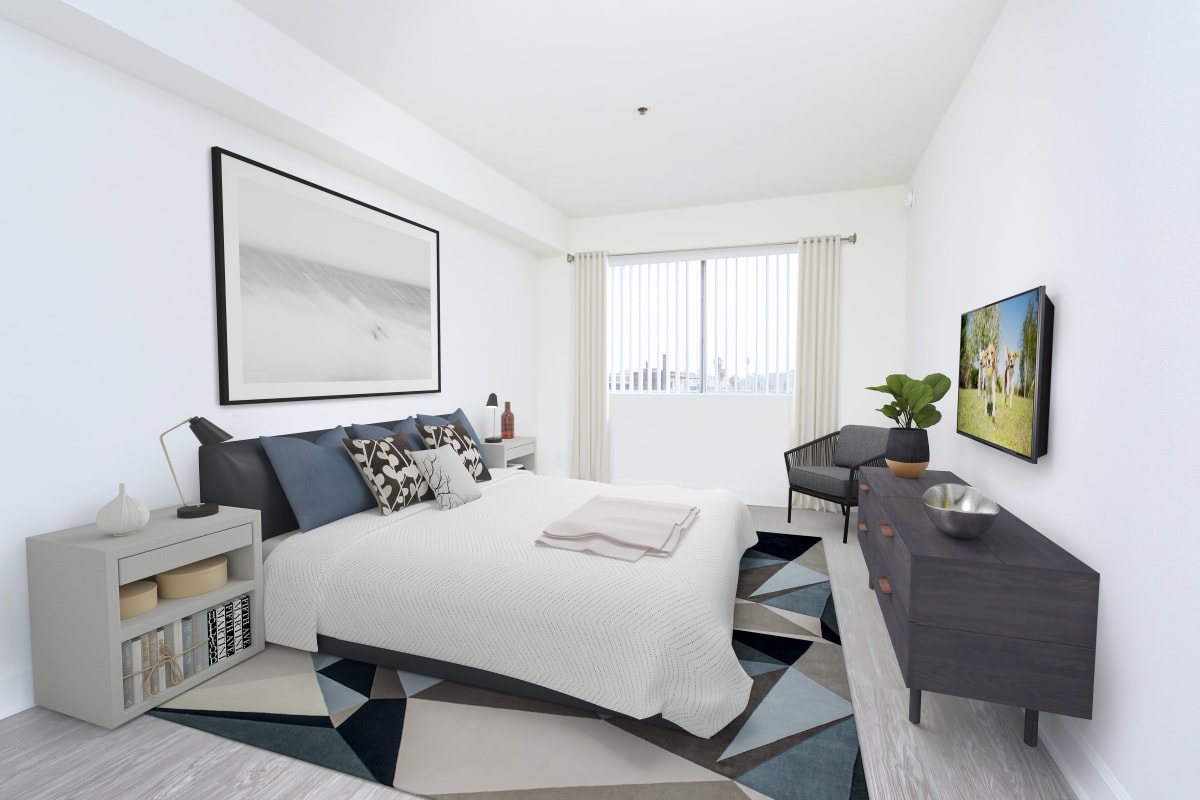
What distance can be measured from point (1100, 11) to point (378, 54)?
296 centimetres

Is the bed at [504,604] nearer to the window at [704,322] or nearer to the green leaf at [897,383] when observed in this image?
the green leaf at [897,383]

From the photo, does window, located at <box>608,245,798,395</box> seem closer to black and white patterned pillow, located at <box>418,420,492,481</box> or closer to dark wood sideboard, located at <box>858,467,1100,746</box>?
black and white patterned pillow, located at <box>418,420,492,481</box>

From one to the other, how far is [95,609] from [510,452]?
10.1 feet

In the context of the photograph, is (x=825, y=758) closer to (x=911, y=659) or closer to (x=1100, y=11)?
(x=911, y=659)

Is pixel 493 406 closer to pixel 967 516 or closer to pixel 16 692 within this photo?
pixel 16 692

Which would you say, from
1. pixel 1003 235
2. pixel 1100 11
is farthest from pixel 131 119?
pixel 1003 235

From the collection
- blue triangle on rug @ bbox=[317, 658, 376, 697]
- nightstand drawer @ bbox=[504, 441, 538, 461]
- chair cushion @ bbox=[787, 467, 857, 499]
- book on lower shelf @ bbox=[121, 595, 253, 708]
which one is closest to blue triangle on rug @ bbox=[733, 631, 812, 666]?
blue triangle on rug @ bbox=[317, 658, 376, 697]

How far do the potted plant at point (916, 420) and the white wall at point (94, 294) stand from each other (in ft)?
11.1

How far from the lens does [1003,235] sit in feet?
8.14

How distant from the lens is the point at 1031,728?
181 cm

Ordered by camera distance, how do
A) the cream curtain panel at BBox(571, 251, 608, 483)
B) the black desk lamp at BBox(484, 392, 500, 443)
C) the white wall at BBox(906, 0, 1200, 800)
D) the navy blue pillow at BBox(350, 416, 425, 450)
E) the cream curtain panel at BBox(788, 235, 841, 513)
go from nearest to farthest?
1. the white wall at BBox(906, 0, 1200, 800)
2. the navy blue pillow at BBox(350, 416, 425, 450)
3. the black desk lamp at BBox(484, 392, 500, 443)
4. the cream curtain panel at BBox(788, 235, 841, 513)
5. the cream curtain panel at BBox(571, 251, 608, 483)

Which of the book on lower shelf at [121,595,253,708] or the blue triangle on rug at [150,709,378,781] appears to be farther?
the book on lower shelf at [121,595,253,708]

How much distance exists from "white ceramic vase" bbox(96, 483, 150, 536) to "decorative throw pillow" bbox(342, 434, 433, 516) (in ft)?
3.26

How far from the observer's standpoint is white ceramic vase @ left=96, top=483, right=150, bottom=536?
204 cm
